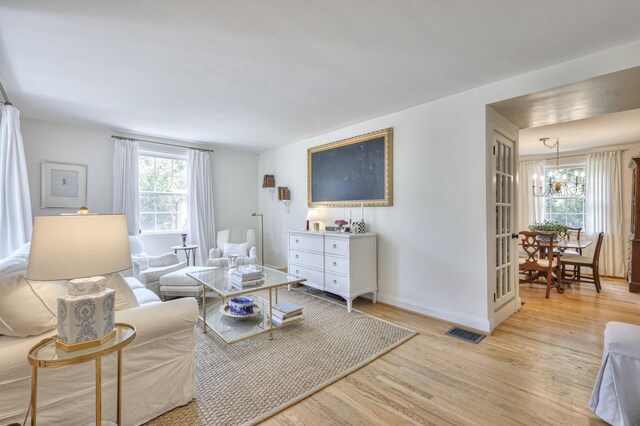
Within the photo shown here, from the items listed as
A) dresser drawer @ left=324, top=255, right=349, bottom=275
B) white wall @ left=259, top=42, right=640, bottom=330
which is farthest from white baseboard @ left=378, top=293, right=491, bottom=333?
dresser drawer @ left=324, top=255, right=349, bottom=275

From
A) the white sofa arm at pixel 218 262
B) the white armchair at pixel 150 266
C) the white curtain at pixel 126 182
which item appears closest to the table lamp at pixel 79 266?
the white armchair at pixel 150 266

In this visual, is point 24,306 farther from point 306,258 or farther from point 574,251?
point 574,251

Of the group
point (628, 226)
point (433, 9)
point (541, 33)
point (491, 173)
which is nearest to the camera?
point (433, 9)

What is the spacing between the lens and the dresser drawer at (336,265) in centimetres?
341

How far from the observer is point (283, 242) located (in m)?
5.37

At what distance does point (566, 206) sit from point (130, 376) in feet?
24.5

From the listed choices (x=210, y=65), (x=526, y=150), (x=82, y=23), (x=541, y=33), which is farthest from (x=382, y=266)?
(x=526, y=150)

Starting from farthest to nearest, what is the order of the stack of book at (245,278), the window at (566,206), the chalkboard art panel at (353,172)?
the window at (566,206)
the chalkboard art panel at (353,172)
the stack of book at (245,278)

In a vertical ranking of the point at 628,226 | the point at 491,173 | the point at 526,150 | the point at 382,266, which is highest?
the point at 526,150

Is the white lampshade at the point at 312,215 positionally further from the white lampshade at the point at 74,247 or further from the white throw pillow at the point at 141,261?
the white lampshade at the point at 74,247

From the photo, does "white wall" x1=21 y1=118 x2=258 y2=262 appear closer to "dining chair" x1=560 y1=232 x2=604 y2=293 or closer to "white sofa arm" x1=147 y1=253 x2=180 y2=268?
"white sofa arm" x1=147 y1=253 x2=180 y2=268

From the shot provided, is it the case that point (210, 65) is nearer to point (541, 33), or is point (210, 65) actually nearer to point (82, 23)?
A: point (82, 23)

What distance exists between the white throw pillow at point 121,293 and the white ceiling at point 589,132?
513cm

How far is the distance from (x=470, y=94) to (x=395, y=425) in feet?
9.70
